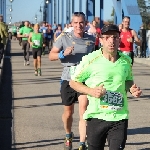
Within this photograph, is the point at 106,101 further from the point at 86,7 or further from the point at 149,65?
the point at 86,7

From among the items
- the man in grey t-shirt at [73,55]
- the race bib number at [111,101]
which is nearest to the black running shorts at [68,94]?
Result: the man in grey t-shirt at [73,55]

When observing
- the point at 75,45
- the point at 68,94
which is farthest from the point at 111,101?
the point at 68,94

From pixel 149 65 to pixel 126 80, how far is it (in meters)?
19.6

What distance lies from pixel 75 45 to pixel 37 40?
11.0m

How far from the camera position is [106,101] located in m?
5.25

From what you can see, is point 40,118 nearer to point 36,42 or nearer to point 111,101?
point 111,101

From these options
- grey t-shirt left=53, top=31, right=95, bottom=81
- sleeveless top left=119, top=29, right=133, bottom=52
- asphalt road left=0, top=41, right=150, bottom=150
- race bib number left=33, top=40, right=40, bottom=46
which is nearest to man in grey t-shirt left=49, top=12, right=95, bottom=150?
grey t-shirt left=53, top=31, right=95, bottom=81

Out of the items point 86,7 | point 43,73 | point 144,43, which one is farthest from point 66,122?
point 86,7

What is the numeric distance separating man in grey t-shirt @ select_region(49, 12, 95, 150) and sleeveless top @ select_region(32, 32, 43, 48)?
10.6m

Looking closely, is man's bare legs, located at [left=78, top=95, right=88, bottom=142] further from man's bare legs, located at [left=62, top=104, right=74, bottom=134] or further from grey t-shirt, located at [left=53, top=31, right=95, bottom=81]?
grey t-shirt, located at [left=53, top=31, right=95, bottom=81]

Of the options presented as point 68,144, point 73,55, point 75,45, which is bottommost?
→ point 68,144

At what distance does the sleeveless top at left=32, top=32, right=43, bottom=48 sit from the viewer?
1814cm

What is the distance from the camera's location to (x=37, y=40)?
59.9ft

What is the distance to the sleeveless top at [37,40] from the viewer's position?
18.1 m
